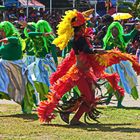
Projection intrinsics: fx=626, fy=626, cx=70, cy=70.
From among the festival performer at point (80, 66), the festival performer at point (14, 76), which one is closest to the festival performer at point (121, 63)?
the festival performer at point (14, 76)

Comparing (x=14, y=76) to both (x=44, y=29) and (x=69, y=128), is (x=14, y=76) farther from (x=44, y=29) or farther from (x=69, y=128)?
(x=69, y=128)

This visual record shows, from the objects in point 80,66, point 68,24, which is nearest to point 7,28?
point 68,24

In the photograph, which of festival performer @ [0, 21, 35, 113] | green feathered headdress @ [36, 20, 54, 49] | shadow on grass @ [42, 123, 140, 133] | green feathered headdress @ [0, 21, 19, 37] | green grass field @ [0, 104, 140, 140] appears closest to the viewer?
green grass field @ [0, 104, 140, 140]

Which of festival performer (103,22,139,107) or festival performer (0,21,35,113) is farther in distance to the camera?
festival performer (103,22,139,107)

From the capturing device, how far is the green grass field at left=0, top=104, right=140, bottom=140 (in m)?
8.82

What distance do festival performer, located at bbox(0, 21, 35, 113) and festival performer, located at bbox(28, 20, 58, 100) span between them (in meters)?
0.98

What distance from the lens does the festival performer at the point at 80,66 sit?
9.84 m

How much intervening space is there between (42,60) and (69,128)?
340cm

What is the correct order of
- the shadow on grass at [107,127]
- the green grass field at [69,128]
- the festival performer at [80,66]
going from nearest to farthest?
the green grass field at [69,128], the shadow on grass at [107,127], the festival performer at [80,66]

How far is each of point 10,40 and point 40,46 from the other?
1644 mm

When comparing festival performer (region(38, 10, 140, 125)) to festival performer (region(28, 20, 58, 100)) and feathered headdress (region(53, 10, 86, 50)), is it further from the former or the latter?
festival performer (region(28, 20, 58, 100))

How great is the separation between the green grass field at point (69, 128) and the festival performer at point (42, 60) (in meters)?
1.08

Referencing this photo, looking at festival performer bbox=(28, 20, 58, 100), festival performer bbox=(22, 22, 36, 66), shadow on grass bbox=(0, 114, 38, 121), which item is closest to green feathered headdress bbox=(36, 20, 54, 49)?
festival performer bbox=(28, 20, 58, 100)

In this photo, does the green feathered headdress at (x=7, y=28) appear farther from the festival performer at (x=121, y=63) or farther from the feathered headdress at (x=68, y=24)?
the festival performer at (x=121, y=63)
